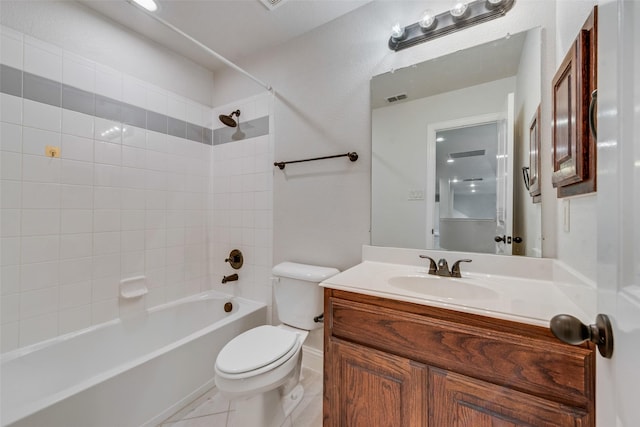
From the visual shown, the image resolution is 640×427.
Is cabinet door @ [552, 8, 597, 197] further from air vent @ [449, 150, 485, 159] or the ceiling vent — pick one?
the ceiling vent

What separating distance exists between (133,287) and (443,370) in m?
2.00

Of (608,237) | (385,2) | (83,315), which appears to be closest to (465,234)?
(608,237)

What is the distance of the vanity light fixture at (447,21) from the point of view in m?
1.23

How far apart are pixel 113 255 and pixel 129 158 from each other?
688 millimetres

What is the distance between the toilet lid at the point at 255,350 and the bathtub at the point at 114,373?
438 millimetres

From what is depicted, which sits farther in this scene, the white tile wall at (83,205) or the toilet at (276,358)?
the white tile wall at (83,205)

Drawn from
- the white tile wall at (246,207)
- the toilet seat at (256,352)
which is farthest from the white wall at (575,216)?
the white tile wall at (246,207)

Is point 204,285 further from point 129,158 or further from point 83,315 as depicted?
point 129,158

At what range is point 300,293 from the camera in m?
1.59

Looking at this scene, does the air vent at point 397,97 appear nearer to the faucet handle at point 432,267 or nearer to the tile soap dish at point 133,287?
the faucet handle at point 432,267

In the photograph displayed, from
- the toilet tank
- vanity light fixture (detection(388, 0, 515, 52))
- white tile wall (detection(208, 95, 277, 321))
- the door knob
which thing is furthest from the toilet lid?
vanity light fixture (detection(388, 0, 515, 52))

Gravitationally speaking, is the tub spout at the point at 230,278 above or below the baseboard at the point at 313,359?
above

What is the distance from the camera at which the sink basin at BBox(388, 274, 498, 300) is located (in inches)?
44.1

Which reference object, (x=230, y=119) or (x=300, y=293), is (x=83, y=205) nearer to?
(x=230, y=119)
